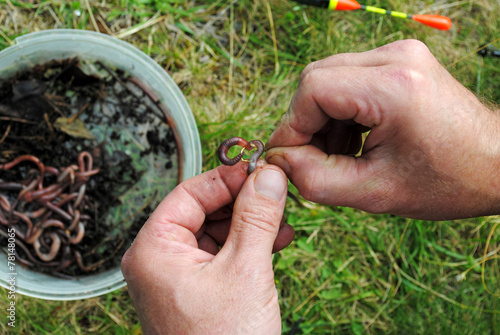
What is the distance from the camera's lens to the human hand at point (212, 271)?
95.7 inches

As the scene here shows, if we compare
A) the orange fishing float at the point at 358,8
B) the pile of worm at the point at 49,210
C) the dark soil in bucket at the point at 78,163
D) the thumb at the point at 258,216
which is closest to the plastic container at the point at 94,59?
the dark soil in bucket at the point at 78,163

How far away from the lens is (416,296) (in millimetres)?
5160

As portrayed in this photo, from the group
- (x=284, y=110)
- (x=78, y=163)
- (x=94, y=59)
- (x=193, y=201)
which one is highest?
(x=193, y=201)

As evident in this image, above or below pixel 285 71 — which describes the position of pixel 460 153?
above

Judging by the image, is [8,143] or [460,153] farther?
[8,143]

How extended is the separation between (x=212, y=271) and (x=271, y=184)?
711 millimetres

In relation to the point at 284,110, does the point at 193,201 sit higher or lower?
higher

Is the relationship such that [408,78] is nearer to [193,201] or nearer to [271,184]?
[271,184]

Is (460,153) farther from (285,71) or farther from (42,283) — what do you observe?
(42,283)

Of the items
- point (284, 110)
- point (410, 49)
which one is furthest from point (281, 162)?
point (284, 110)

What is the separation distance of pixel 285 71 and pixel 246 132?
3.27ft

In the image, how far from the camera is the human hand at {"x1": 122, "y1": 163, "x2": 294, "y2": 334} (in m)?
2.43

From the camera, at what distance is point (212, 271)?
250 centimetres

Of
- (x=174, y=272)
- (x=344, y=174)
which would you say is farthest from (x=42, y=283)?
(x=344, y=174)
